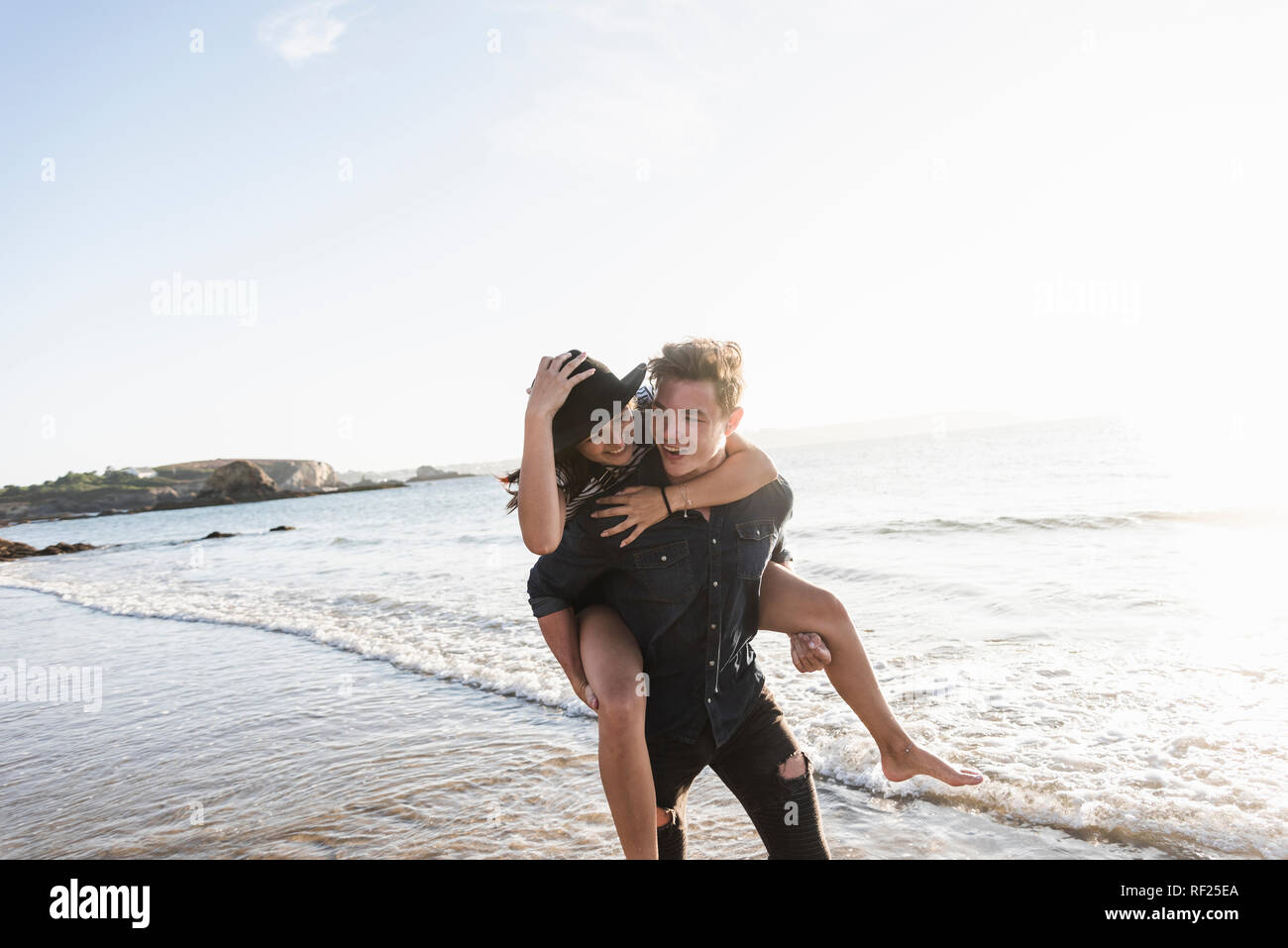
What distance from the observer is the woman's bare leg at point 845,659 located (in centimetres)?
295

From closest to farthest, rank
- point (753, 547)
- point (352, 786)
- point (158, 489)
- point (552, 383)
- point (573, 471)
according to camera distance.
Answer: point (552, 383), point (573, 471), point (753, 547), point (352, 786), point (158, 489)

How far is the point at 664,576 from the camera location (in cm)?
278

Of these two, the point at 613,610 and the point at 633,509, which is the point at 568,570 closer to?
the point at 613,610

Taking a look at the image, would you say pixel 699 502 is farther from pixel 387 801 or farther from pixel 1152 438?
pixel 1152 438

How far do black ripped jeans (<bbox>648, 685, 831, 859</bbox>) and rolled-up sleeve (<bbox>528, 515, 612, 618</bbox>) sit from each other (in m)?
0.58

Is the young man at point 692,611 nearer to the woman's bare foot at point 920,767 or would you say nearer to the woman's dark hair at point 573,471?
the woman's dark hair at point 573,471

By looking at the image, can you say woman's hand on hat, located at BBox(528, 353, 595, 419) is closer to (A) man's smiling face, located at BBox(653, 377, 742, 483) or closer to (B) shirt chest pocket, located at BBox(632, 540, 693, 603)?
(A) man's smiling face, located at BBox(653, 377, 742, 483)

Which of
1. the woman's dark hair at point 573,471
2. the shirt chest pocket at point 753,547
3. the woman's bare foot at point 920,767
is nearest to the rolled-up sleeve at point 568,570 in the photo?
the woman's dark hair at point 573,471

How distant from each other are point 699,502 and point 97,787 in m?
5.17

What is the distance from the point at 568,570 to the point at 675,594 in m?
0.38

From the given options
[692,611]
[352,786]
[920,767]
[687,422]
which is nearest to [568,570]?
[692,611]

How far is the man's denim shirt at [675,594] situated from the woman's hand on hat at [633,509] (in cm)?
6

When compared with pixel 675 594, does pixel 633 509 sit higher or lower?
higher
